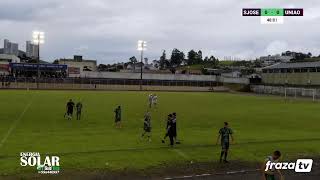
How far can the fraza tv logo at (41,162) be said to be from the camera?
20312mm

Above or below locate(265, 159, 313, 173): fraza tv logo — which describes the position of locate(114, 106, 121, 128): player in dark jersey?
above

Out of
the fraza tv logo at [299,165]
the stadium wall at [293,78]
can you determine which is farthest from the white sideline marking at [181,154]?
the stadium wall at [293,78]

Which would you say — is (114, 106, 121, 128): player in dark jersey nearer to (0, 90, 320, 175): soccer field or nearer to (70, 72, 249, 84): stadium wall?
(0, 90, 320, 175): soccer field

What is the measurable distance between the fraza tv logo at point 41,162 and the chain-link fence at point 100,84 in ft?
303

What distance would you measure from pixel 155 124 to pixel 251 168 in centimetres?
1674

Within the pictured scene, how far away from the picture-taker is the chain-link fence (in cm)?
11533

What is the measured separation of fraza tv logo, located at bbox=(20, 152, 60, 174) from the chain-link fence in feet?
303

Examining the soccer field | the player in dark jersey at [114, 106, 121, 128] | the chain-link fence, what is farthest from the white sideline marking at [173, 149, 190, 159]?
the chain-link fence

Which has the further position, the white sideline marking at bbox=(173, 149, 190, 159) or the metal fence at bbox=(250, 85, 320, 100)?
the metal fence at bbox=(250, 85, 320, 100)

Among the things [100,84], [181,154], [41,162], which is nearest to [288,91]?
[100,84]

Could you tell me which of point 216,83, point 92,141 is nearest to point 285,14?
point 92,141

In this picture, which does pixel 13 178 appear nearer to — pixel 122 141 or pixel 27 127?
pixel 122 141

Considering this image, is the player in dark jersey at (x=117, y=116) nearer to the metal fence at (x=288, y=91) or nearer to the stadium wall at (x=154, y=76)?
the metal fence at (x=288, y=91)

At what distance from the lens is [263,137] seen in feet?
103
